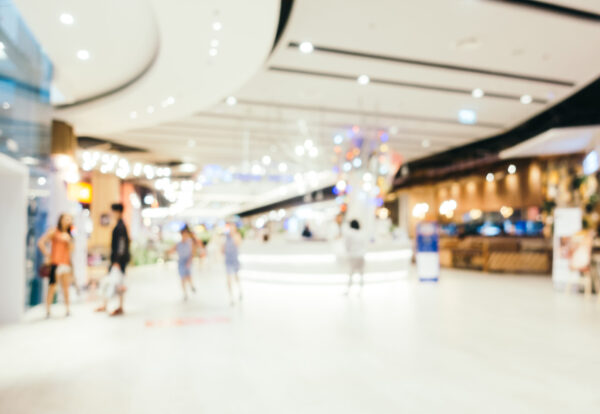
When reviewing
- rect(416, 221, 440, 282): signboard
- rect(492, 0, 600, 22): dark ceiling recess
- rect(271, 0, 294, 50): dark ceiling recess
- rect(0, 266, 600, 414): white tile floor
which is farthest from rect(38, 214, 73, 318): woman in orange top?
rect(416, 221, 440, 282): signboard

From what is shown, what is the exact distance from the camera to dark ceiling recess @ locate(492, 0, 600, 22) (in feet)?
18.5

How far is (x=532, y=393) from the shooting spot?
306 centimetres

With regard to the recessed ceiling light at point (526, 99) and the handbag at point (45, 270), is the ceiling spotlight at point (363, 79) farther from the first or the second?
the handbag at point (45, 270)

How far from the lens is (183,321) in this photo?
231 inches

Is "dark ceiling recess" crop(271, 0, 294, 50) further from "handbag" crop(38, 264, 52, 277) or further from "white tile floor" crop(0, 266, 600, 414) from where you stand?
"handbag" crop(38, 264, 52, 277)

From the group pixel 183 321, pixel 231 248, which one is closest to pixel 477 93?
pixel 231 248

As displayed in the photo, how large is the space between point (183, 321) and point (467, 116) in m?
8.56

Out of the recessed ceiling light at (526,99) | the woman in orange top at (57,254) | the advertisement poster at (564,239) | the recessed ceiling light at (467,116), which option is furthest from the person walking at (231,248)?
the recessed ceiling light at (526,99)

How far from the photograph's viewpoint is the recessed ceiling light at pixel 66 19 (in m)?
5.61

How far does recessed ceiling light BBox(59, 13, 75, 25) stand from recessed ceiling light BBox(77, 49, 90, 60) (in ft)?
3.11

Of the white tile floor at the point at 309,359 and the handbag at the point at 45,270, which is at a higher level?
the handbag at the point at 45,270

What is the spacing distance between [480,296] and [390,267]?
352cm

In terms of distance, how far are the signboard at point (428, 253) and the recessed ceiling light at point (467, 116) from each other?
2760mm

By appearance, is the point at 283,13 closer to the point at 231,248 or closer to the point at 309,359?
the point at 231,248
